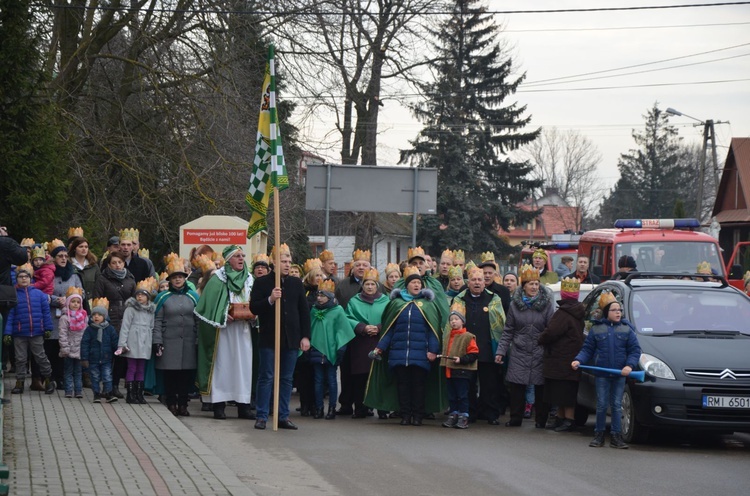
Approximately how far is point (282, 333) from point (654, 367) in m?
3.93

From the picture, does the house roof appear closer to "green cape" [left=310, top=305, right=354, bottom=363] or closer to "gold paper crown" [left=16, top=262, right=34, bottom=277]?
"green cape" [left=310, top=305, right=354, bottom=363]

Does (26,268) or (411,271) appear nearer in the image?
(411,271)

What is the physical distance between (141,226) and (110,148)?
279 cm

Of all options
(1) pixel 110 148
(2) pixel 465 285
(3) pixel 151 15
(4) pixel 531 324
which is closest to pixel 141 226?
(1) pixel 110 148

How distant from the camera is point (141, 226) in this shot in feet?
88.4

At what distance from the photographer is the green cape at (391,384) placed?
1442cm

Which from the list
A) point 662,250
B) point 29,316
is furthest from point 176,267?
point 662,250

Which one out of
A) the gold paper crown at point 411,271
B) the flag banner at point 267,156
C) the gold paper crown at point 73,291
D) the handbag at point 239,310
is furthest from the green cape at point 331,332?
the gold paper crown at point 73,291

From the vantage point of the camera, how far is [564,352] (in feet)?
44.7

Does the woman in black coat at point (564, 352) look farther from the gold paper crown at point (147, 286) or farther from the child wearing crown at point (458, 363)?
the gold paper crown at point (147, 286)

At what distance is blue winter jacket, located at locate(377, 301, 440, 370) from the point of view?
46.3 feet

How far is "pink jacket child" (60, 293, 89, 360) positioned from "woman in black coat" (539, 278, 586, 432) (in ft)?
18.1

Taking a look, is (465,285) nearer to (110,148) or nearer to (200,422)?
(200,422)

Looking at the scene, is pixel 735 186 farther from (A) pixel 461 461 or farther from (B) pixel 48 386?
(A) pixel 461 461
